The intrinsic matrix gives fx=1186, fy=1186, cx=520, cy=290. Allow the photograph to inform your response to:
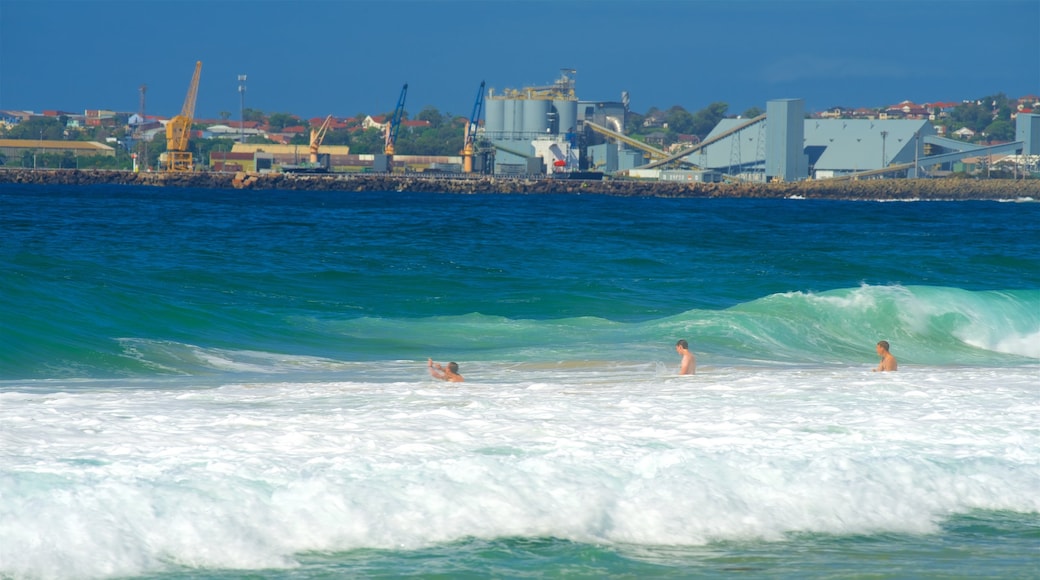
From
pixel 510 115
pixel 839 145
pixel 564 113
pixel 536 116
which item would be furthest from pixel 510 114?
pixel 839 145

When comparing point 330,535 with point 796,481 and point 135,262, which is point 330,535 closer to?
point 796,481

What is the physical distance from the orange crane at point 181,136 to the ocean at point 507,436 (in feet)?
354

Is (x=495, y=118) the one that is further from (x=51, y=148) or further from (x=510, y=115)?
(x=51, y=148)

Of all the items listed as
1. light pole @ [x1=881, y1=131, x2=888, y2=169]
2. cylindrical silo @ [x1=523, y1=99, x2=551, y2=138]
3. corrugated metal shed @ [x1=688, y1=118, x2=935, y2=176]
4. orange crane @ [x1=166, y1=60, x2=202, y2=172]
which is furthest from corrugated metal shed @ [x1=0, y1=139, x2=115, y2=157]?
light pole @ [x1=881, y1=131, x2=888, y2=169]

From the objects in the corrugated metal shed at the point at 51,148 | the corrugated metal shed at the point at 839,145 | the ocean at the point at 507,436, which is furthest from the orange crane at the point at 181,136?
the ocean at the point at 507,436

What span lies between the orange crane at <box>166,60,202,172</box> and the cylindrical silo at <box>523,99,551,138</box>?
3820 cm

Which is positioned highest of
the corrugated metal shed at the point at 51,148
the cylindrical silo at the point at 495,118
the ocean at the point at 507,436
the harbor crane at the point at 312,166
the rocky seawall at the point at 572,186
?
the cylindrical silo at the point at 495,118

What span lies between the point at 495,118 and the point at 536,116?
225 inches

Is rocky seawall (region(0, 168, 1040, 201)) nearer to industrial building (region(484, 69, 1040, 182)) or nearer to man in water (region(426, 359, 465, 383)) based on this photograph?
industrial building (region(484, 69, 1040, 182))

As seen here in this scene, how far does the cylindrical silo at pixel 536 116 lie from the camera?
462 ft

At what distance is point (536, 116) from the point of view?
14112 centimetres

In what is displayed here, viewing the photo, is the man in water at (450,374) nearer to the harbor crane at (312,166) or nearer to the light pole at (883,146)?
the harbor crane at (312,166)

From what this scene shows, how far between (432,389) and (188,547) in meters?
4.38

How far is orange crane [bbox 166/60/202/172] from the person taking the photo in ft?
411
